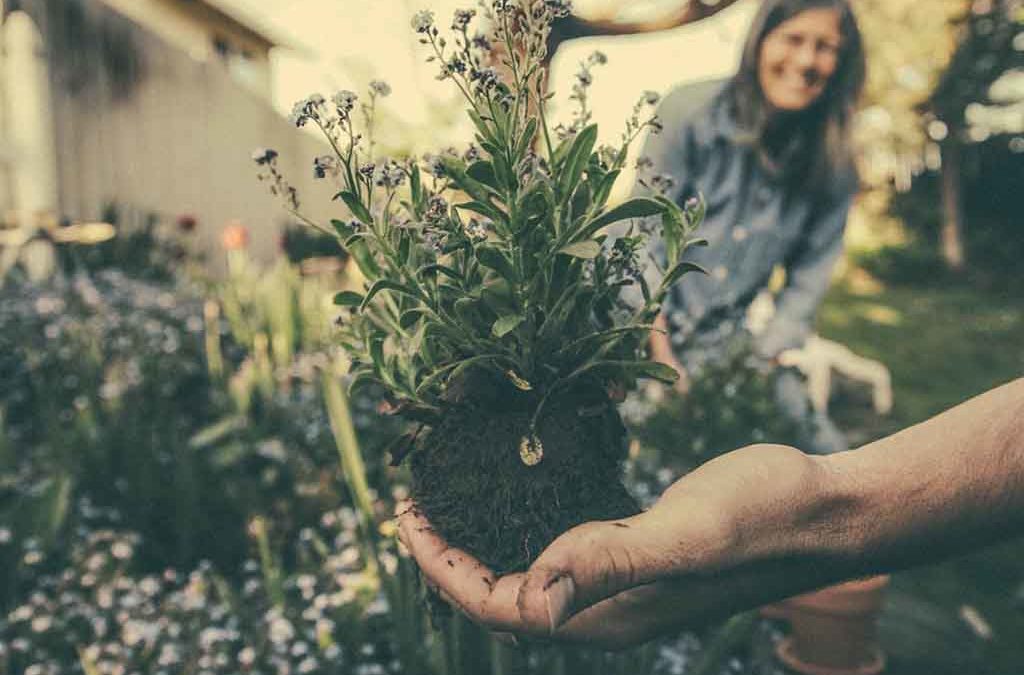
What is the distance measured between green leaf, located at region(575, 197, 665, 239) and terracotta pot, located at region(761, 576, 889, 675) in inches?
55.4

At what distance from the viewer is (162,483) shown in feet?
8.93

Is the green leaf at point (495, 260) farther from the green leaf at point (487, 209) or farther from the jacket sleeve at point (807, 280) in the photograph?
the jacket sleeve at point (807, 280)

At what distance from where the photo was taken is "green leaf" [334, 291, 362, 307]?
47.3 inches

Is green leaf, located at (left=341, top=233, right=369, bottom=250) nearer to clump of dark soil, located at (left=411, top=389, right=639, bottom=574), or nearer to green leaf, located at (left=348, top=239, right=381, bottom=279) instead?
green leaf, located at (left=348, top=239, right=381, bottom=279)

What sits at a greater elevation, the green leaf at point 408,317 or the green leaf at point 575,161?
the green leaf at point 575,161

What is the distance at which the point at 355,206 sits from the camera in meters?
1.06

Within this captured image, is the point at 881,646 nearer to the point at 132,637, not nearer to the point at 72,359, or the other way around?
the point at 132,637

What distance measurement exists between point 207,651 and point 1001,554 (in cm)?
311

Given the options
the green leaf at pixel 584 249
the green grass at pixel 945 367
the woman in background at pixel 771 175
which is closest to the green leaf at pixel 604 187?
the green leaf at pixel 584 249

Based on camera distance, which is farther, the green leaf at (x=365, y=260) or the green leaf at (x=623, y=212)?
the green leaf at (x=365, y=260)

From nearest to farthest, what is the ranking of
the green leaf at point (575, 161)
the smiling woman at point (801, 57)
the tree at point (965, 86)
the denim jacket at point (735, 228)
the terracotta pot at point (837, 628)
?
1. the green leaf at point (575, 161)
2. the terracotta pot at point (837, 628)
3. the smiling woman at point (801, 57)
4. the denim jacket at point (735, 228)
5. the tree at point (965, 86)

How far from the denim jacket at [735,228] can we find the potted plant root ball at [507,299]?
1565 mm

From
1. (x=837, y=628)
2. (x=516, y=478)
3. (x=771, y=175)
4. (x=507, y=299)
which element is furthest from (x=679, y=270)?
(x=771, y=175)

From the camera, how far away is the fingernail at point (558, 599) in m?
0.85
